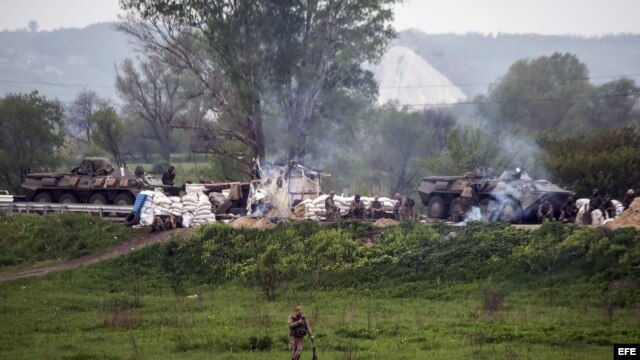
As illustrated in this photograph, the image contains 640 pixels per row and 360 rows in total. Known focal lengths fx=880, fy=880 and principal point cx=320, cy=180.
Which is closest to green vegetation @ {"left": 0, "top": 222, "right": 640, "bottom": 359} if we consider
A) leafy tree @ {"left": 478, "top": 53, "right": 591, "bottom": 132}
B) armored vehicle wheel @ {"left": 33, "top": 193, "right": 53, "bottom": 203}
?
armored vehicle wheel @ {"left": 33, "top": 193, "right": 53, "bottom": 203}

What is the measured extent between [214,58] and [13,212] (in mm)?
13953

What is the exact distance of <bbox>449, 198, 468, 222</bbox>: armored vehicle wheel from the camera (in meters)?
35.9

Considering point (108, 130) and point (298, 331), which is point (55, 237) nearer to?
point (298, 331)

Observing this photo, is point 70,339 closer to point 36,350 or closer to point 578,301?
point 36,350

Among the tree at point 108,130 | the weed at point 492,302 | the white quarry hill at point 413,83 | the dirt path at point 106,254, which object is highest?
the white quarry hill at point 413,83

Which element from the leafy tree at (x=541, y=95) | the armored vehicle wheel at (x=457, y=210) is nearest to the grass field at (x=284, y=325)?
the armored vehicle wheel at (x=457, y=210)

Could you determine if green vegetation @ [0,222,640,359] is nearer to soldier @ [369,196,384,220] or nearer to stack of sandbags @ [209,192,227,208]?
soldier @ [369,196,384,220]

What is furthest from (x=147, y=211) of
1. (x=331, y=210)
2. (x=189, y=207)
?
(x=331, y=210)

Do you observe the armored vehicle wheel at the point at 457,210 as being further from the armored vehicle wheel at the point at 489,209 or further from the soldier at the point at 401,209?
the soldier at the point at 401,209

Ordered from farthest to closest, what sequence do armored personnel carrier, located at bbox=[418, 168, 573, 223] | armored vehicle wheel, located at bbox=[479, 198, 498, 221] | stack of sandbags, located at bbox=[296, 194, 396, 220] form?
stack of sandbags, located at bbox=[296, 194, 396, 220], armored vehicle wheel, located at bbox=[479, 198, 498, 221], armored personnel carrier, located at bbox=[418, 168, 573, 223]

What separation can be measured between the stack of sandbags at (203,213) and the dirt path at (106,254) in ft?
5.52

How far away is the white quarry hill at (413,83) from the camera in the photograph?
181125mm

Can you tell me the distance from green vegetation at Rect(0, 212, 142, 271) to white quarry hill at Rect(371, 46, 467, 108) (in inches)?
5560

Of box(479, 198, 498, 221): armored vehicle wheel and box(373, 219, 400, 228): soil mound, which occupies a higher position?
box(479, 198, 498, 221): armored vehicle wheel
